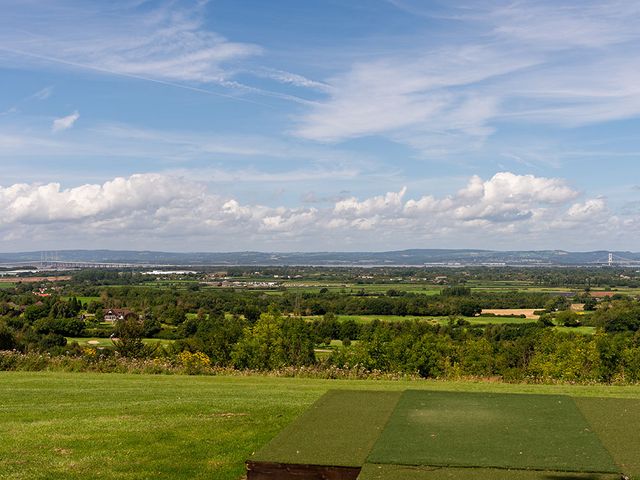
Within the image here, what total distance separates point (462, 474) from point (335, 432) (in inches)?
111

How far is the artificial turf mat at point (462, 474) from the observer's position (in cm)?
816

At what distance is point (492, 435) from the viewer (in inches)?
406

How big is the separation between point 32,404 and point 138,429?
13.4 ft

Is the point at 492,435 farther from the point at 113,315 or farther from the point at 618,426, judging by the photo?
the point at 113,315

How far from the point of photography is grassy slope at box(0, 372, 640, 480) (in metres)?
9.79

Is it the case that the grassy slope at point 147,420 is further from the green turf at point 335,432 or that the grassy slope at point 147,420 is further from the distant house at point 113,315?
the distant house at point 113,315

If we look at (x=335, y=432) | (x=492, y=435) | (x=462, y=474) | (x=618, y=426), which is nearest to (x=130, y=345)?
(x=335, y=432)

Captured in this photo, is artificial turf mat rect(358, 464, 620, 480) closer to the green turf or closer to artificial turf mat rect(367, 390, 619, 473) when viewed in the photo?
artificial turf mat rect(367, 390, 619, 473)

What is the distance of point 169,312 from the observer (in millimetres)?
83750

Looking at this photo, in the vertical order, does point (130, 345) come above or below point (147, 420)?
below

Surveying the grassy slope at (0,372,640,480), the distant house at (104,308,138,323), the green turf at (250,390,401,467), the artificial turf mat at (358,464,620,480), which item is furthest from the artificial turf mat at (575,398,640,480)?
the distant house at (104,308,138,323)

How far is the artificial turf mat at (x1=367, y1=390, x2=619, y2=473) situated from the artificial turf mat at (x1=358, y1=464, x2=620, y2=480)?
0.17 meters

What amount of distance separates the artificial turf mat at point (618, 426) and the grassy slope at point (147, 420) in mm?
3738

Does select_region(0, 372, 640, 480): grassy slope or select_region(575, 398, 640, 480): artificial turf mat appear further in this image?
select_region(0, 372, 640, 480): grassy slope
